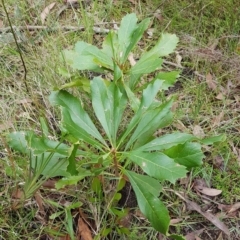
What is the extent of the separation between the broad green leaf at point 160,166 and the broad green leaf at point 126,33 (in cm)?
63

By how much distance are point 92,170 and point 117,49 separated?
0.67 m

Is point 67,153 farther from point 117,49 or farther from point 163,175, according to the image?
point 117,49

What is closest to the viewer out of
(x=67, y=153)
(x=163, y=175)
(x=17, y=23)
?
(x=163, y=175)

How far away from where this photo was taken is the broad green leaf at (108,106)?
1.73 meters

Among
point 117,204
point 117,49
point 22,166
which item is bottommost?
point 117,204

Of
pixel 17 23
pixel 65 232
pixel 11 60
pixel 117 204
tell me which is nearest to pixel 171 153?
pixel 117 204

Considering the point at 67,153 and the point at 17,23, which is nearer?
the point at 67,153

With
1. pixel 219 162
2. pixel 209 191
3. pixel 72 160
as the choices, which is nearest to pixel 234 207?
pixel 209 191

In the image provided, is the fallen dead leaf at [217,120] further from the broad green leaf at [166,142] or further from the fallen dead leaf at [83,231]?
the fallen dead leaf at [83,231]

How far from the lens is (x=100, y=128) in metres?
2.07

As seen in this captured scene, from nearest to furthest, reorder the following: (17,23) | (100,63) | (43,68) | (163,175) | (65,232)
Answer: (163,175), (65,232), (100,63), (43,68), (17,23)

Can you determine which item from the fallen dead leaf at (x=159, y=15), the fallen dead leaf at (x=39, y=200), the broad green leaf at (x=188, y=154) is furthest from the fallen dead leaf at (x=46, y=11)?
the broad green leaf at (x=188, y=154)

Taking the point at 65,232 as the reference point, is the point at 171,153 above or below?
above

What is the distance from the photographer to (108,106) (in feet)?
5.72
